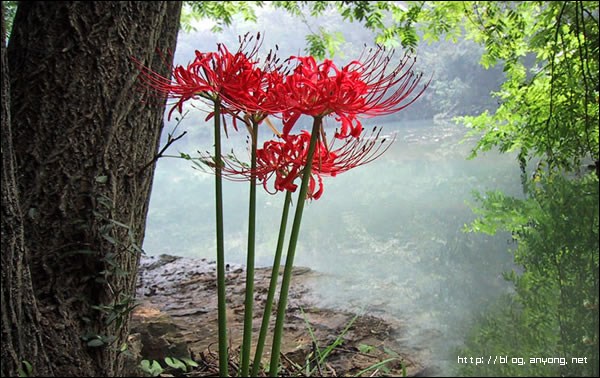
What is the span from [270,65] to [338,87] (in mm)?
85

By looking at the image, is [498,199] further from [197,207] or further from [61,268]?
[61,268]

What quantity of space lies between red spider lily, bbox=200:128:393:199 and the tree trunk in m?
0.36

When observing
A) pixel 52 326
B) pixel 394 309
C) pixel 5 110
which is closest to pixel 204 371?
pixel 52 326

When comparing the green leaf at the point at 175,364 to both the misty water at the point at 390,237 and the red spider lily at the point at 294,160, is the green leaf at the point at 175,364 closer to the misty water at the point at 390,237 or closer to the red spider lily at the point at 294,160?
the misty water at the point at 390,237

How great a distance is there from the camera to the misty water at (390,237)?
234cm

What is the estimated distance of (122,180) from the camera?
2.72ft

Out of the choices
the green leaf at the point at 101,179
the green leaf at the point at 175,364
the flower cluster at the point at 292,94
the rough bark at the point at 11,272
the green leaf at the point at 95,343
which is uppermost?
the flower cluster at the point at 292,94

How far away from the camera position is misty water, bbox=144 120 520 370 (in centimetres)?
234

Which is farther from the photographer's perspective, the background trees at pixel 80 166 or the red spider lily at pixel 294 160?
the background trees at pixel 80 166

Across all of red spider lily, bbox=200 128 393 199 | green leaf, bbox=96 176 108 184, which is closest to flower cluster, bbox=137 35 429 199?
red spider lily, bbox=200 128 393 199

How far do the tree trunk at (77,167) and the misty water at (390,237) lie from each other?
19 cm

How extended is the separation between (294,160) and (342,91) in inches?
3.4

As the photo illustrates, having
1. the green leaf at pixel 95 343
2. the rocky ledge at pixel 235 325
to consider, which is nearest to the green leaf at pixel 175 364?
the rocky ledge at pixel 235 325

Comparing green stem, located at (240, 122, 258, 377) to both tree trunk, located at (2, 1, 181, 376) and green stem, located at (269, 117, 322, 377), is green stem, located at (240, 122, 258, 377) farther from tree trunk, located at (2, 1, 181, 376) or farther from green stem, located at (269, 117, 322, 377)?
tree trunk, located at (2, 1, 181, 376)
